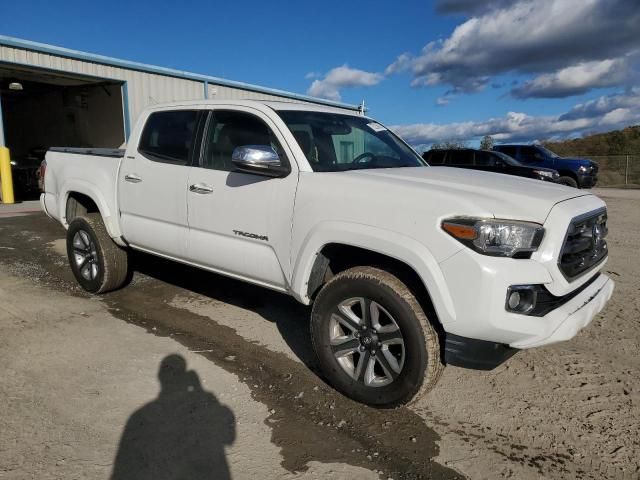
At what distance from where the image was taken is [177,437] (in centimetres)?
273

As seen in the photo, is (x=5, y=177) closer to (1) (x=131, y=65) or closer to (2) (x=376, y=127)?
(1) (x=131, y=65)

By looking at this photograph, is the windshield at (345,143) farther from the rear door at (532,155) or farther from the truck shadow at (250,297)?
the rear door at (532,155)

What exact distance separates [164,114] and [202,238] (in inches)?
56.3

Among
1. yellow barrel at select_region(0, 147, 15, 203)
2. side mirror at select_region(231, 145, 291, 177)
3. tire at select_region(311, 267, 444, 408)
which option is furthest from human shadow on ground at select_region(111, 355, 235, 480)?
yellow barrel at select_region(0, 147, 15, 203)

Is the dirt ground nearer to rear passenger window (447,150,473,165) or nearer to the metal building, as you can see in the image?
rear passenger window (447,150,473,165)

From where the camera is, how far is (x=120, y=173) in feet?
15.6

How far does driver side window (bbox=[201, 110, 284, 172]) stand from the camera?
12.5 ft

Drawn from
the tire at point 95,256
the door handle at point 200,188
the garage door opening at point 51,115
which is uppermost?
the garage door opening at point 51,115

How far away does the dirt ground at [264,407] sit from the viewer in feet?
8.38

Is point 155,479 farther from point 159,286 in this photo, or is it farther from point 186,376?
point 159,286

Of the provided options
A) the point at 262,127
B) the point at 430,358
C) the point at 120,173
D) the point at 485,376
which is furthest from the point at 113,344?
the point at 485,376

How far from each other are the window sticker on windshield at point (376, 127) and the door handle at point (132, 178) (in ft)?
7.09

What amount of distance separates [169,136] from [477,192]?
286 cm

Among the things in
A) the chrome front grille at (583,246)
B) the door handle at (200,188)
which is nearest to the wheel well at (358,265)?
the chrome front grille at (583,246)
